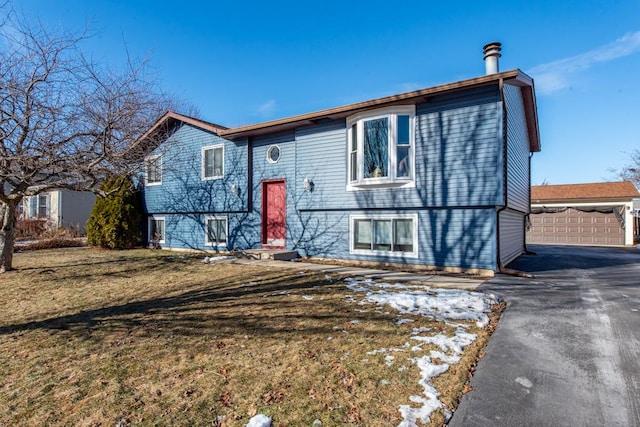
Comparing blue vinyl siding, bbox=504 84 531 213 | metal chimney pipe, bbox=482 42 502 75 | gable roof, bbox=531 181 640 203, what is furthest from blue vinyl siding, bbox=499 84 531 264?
gable roof, bbox=531 181 640 203

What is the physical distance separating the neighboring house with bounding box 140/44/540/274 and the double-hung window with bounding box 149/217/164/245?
42cm

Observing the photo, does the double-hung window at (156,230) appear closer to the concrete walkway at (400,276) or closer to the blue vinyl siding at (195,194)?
the blue vinyl siding at (195,194)

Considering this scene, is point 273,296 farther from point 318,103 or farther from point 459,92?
point 318,103

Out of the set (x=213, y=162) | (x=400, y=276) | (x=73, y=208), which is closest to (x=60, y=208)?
(x=73, y=208)

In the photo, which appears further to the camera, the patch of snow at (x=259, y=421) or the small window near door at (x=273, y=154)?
the small window near door at (x=273, y=154)

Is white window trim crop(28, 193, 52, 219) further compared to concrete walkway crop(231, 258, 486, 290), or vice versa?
white window trim crop(28, 193, 52, 219)

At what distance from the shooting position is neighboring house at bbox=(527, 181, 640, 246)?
62.7ft

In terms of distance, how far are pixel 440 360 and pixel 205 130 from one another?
12.5 meters

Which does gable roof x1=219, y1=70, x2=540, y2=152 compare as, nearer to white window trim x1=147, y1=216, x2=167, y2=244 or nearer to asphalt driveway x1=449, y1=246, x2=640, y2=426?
asphalt driveway x1=449, y1=246, x2=640, y2=426

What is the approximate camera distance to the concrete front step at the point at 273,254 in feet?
35.0

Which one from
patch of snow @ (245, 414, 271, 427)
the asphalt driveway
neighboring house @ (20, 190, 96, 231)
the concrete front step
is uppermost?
neighboring house @ (20, 190, 96, 231)

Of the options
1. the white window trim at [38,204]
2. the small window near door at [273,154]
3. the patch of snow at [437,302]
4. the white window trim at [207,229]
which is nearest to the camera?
the patch of snow at [437,302]

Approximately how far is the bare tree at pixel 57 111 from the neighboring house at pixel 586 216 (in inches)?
836

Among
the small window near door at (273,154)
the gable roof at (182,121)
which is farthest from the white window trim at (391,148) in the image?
the gable roof at (182,121)
